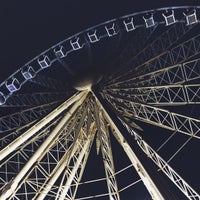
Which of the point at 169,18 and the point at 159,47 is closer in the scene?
the point at 169,18

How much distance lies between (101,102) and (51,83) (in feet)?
24.9

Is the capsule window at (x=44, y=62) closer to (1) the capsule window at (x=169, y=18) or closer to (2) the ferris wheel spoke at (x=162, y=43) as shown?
(2) the ferris wheel spoke at (x=162, y=43)

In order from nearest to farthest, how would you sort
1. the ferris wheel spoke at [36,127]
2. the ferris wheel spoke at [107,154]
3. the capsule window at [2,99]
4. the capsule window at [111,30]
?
the ferris wheel spoke at [36,127] < the ferris wheel spoke at [107,154] < the capsule window at [2,99] < the capsule window at [111,30]

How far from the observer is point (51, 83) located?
Result: 1208 inches

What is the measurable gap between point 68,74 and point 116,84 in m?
4.49

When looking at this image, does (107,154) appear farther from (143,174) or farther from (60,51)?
(60,51)

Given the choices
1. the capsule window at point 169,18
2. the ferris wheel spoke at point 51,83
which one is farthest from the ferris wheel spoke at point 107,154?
the capsule window at point 169,18

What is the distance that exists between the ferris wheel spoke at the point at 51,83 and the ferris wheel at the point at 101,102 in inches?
3.6

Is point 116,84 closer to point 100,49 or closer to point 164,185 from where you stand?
point 100,49

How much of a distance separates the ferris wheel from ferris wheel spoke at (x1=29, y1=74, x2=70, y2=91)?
0.09 m

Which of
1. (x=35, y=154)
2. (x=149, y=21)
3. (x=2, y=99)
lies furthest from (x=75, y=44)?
(x=35, y=154)

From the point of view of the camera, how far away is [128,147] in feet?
67.4

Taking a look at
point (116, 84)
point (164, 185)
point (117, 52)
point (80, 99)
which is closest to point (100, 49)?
point (117, 52)

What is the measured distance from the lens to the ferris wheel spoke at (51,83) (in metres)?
29.4
